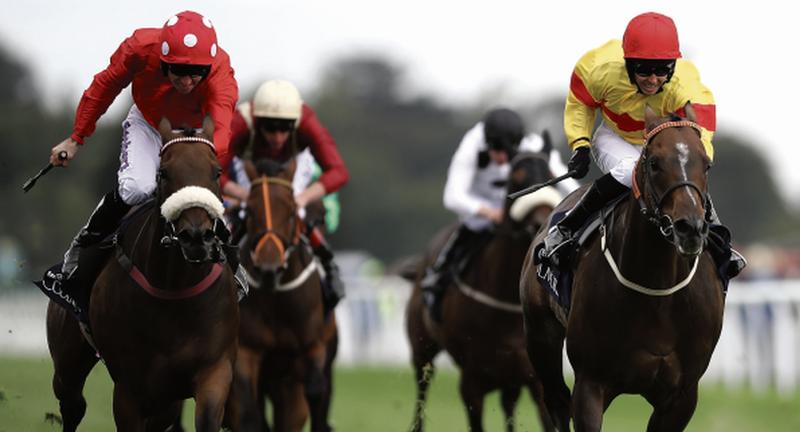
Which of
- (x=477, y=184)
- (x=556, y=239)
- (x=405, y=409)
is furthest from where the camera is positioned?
(x=405, y=409)

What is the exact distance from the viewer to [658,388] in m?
7.06

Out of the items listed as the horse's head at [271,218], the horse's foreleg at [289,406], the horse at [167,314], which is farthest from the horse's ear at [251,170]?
the horse at [167,314]

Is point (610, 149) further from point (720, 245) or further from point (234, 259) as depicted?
point (234, 259)

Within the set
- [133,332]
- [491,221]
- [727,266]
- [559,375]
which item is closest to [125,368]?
[133,332]

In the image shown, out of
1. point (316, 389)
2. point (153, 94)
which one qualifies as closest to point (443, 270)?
point (316, 389)

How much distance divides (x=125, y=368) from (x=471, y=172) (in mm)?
4575

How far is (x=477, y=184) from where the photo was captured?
11555 millimetres

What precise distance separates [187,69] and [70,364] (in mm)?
1862

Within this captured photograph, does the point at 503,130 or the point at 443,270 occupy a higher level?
the point at 503,130

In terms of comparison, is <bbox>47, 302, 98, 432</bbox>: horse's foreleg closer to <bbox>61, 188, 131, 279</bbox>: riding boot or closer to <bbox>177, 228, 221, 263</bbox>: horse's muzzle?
<bbox>61, 188, 131, 279</bbox>: riding boot

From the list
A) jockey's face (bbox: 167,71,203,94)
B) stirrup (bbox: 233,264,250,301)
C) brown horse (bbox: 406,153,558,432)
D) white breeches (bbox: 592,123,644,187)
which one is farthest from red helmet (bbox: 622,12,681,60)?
brown horse (bbox: 406,153,558,432)

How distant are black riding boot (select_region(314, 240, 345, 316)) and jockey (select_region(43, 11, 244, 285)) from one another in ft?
9.02

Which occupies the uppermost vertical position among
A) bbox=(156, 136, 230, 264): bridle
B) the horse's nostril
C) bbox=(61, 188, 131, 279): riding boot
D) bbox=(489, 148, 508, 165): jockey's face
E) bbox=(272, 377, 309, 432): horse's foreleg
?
bbox=(156, 136, 230, 264): bridle

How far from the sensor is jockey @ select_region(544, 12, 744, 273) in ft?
23.1
